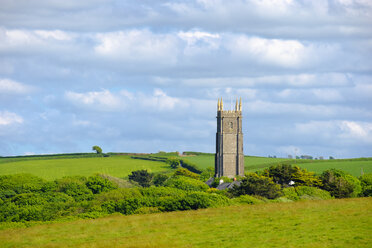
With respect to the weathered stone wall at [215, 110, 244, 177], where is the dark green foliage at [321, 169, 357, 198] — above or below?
below

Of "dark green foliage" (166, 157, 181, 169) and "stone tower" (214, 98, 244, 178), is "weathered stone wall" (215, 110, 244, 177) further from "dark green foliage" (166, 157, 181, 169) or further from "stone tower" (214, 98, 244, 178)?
"dark green foliage" (166, 157, 181, 169)

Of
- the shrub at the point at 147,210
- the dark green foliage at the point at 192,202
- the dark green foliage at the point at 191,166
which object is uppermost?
the dark green foliage at the point at 191,166

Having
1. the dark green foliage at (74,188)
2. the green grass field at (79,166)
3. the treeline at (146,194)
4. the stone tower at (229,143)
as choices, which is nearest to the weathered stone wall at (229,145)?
the stone tower at (229,143)

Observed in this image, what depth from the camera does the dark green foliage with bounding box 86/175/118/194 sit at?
110 metres

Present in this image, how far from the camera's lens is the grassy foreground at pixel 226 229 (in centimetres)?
3671

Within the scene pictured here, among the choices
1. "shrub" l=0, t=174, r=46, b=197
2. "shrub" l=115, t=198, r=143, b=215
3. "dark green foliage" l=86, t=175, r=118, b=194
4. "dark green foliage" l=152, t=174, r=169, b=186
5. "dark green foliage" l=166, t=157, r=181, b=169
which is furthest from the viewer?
"dark green foliage" l=166, t=157, r=181, b=169

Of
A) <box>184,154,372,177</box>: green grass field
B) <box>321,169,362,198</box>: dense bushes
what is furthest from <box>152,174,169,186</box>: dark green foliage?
<box>321,169,362,198</box>: dense bushes

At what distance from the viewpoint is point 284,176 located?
4075 inches

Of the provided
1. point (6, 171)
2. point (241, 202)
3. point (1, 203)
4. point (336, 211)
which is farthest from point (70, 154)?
point (336, 211)

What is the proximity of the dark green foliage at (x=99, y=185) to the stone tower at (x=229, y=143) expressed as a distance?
120 feet

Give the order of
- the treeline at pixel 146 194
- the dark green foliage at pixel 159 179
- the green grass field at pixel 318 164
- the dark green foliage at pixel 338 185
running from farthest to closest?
the dark green foliage at pixel 159 179, the green grass field at pixel 318 164, the dark green foliage at pixel 338 185, the treeline at pixel 146 194

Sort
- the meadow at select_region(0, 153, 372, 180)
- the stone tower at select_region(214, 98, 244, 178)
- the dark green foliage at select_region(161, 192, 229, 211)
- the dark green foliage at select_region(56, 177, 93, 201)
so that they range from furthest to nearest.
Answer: the meadow at select_region(0, 153, 372, 180)
the stone tower at select_region(214, 98, 244, 178)
the dark green foliage at select_region(56, 177, 93, 201)
the dark green foliage at select_region(161, 192, 229, 211)

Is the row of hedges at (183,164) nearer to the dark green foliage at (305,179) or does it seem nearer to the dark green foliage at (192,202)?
the dark green foliage at (305,179)

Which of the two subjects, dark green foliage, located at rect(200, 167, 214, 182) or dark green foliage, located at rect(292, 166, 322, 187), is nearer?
dark green foliage, located at rect(292, 166, 322, 187)
